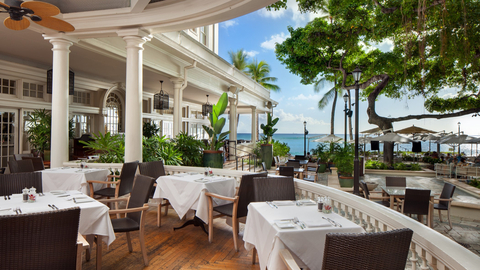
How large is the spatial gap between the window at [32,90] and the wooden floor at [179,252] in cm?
663

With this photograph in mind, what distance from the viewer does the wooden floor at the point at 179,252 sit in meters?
3.51

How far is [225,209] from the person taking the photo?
433 cm

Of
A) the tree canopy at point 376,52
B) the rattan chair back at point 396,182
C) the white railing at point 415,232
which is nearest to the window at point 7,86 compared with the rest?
the tree canopy at point 376,52

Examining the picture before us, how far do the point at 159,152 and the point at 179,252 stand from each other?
372cm

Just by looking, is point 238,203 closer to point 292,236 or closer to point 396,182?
point 292,236

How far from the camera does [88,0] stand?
602cm

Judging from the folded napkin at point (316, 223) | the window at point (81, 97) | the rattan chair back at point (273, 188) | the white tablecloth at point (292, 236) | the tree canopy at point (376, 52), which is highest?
the tree canopy at point (376, 52)

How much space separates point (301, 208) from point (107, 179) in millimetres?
4349

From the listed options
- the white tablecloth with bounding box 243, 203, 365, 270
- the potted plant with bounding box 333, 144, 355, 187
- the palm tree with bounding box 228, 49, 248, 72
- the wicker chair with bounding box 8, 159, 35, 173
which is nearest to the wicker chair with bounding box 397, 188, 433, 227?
the white tablecloth with bounding box 243, 203, 365, 270

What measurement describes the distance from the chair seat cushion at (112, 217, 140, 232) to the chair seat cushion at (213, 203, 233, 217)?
1.21 metres

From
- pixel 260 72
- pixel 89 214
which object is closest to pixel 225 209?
pixel 89 214

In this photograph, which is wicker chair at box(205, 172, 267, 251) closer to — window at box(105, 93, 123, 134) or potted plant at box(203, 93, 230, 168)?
potted plant at box(203, 93, 230, 168)

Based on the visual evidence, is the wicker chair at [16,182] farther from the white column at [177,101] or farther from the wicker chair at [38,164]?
the white column at [177,101]

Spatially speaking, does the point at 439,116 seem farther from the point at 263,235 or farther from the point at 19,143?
the point at 19,143
